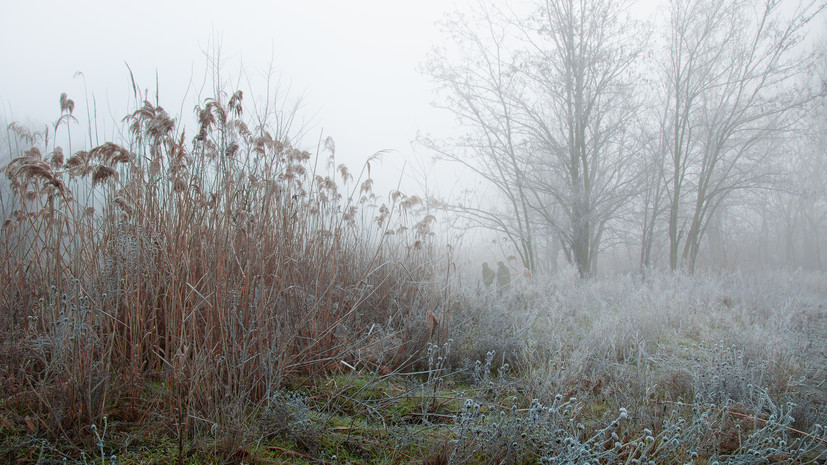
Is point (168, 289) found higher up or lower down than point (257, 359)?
higher up

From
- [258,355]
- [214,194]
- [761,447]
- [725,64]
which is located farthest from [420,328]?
[725,64]

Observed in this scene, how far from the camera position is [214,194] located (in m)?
1.94

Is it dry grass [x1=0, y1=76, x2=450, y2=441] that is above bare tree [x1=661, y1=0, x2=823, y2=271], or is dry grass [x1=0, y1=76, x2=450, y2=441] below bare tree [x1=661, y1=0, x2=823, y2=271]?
below

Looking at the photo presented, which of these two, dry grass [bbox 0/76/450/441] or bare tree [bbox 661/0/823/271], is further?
bare tree [bbox 661/0/823/271]

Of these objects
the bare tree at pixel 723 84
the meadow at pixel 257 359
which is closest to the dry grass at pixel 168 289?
the meadow at pixel 257 359

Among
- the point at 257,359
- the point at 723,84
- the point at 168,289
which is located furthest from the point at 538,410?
the point at 723,84

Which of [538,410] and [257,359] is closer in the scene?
[538,410]

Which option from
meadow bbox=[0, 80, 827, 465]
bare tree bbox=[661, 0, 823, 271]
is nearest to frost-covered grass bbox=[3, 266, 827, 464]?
meadow bbox=[0, 80, 827, 465]

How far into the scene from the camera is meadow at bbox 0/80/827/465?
Answer: 1484 millimetres

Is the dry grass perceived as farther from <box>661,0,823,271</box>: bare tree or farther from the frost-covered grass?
<box>661,0,823,271</box>: bare tree

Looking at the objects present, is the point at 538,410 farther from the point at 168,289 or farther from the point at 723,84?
the point at 723,84

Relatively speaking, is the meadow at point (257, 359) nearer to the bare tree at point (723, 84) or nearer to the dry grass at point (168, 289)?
the dry grass at point (168, 289)

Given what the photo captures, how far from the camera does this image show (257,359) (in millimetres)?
1855

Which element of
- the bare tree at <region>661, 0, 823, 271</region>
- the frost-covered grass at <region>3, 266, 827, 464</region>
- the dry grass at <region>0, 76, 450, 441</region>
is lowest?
the frost-covered grass at <region>3, 266, 827, 464</region>
